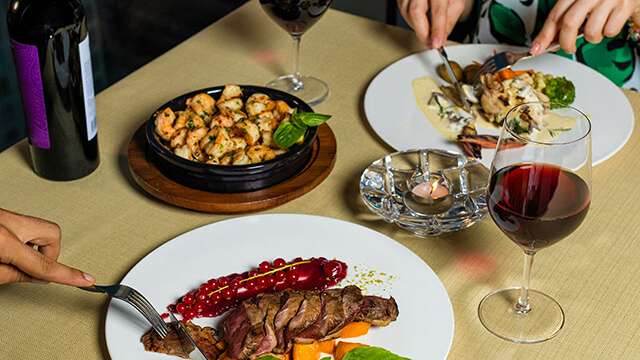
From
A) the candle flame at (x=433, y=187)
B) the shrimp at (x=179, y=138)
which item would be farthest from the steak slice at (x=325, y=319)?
the shrimp at (x=179, y=138)

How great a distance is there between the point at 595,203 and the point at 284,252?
23.2 inches

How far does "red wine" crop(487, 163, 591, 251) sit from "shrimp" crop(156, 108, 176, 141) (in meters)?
0.63

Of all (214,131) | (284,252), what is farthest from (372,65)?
(284,252)

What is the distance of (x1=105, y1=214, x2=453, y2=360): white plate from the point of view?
878mm

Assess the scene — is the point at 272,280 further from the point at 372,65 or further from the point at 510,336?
the point at 372,65

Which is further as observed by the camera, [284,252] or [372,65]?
[372,65]

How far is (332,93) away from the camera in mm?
1521

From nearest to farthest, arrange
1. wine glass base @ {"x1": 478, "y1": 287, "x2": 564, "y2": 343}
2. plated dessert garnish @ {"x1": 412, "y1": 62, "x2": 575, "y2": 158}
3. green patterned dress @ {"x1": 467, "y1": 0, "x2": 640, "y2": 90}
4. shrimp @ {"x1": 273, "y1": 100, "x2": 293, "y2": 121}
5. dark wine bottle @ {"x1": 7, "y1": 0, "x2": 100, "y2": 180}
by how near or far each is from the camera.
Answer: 1. wine glass base @ {"x1": 478, "y1": 287, "x2": 564, "y2": 343}
2. dark wine bottle @ {"x1": 7, "y1": 0, "x2": 100, "y2": 180}
3. shrimp @ {"x1": 273, "y1": 100, "x2": 293, "y2": 121}
4. plated dessert garnish @ {"x1": 412, "y1": 62, "x2": 575, "y2": 158}
5. green patterned dress @ {"x1": 467, "y1": 0, "x2": 640, "y2": 90}

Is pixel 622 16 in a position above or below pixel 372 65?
above

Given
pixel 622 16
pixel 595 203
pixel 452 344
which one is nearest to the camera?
pixel 452 344

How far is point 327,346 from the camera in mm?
853

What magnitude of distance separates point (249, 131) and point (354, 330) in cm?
48

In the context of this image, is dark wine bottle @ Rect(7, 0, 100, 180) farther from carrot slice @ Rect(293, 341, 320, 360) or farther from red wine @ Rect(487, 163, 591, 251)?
red wine @ Rect(487, 163, 591, 251)

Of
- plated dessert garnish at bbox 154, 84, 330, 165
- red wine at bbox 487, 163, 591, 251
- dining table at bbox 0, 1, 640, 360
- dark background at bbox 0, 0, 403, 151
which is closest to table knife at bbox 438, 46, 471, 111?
dining table at bbox 0, 1, 640, 360
